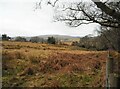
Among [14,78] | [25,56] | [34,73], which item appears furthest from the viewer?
[25,56]

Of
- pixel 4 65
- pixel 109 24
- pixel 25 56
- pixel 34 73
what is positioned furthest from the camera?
pixel 25 56

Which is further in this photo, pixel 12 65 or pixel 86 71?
pixel 12 65

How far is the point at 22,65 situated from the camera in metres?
19.5

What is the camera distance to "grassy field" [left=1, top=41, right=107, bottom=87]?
16.0 metres

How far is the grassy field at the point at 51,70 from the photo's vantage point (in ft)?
52.6

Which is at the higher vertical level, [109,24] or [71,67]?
[109,24]

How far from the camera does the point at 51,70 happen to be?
18.8 meters

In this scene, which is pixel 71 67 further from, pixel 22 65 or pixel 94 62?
pixel 22 65

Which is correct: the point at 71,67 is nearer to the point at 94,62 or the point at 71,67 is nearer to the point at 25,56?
the point at 94,62

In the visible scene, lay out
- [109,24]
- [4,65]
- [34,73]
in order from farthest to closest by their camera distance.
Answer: [4,65] → [34,73] → [109,24]

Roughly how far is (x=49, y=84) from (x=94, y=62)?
4847 mm

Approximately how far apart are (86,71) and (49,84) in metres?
3.15

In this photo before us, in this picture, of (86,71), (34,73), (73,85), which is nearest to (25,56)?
(34,73)

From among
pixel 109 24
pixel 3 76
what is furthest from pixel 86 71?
pixel 109 24
